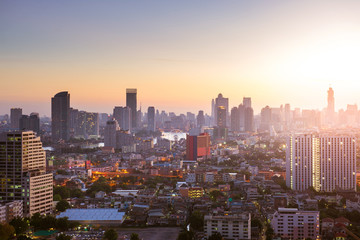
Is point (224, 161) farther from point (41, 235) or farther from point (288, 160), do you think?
point (41, 235)

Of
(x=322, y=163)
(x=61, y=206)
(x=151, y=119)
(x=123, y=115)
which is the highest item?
(x=123, y=115)

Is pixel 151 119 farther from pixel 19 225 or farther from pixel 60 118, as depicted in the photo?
pixel 19 225

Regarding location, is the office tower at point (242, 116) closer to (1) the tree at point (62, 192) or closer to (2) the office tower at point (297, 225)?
(1) the tree at point (62, 192)

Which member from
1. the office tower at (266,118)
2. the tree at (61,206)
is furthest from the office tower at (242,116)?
the tree at (61,206)

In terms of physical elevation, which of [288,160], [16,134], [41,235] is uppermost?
[16,134]

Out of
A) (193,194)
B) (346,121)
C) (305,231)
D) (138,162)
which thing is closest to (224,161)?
(138,162)

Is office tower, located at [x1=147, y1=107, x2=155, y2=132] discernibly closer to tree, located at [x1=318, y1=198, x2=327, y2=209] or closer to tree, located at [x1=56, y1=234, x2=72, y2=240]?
tree, located at [x1=318, y1=198, x2=327, y2=209]

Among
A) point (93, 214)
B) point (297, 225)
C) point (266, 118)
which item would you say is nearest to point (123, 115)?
point (266, 118)
